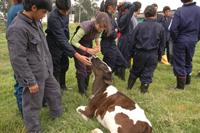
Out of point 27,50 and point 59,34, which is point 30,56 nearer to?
point 27,50

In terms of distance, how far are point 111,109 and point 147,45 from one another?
2278mm

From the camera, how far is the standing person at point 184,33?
→ 7.61 m

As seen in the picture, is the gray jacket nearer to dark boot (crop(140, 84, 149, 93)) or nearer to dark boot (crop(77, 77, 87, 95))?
dark boot (crop(77, 77, 87, 95))

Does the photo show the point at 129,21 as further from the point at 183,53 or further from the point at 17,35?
the point at 17,35

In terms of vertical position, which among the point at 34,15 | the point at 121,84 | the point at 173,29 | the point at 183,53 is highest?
the point at 34,15

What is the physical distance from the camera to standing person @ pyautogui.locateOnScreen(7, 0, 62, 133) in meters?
4.43

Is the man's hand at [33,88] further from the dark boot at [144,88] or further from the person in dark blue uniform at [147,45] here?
the dark boot at [144,88]

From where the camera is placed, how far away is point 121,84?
809 centimetres

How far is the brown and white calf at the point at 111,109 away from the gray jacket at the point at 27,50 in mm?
1038

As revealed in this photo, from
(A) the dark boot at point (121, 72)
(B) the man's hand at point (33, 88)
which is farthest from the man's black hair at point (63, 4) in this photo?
(A) the dark boot at point (121, 72)

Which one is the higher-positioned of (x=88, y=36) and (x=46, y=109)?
(x=88, y=36)

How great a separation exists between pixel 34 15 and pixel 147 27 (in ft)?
9.88

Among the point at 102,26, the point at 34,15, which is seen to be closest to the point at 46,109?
the point at 102,26

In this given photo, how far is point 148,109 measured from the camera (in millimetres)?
6195
